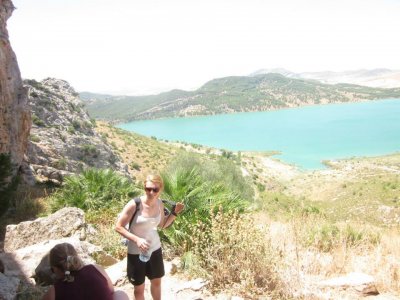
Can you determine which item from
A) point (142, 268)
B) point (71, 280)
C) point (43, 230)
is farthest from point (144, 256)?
point (43, 230)

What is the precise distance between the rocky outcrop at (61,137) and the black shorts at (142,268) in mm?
14597

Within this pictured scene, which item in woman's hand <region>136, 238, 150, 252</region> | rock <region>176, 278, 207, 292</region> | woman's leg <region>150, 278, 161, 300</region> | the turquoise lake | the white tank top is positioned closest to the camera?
woman's hand <region>136, 238, 150, 252</region>

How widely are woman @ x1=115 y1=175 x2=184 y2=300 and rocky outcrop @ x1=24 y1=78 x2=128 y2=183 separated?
14.6 metres

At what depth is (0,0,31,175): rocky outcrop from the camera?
11.6 metres

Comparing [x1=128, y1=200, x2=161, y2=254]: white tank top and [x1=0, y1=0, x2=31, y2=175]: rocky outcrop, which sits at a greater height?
[x1=0, y1=0, x2=31, y2=175]: rocky outcrop

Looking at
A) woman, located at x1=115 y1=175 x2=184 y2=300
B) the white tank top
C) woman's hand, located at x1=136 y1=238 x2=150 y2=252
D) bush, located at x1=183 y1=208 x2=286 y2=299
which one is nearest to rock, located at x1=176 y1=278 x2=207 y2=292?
bush, located at x1=183 y1=208 x2=286 y2=299

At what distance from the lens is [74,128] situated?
33.0 metres

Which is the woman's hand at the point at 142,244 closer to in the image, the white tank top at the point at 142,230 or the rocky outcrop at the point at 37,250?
the white tank top at the point at 142,230

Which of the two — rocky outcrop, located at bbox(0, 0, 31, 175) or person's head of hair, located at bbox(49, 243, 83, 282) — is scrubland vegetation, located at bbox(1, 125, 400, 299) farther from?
person's head of hair, located at bbox(49, 243, 83, 282)

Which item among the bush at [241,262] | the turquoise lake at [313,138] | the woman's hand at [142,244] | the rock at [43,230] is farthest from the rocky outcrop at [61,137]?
the turquoise lake at [313,138]

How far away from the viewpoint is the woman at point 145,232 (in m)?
4.33

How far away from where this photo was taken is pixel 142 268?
445cm

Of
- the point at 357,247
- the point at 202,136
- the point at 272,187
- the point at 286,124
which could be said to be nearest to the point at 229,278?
the point at 357,247

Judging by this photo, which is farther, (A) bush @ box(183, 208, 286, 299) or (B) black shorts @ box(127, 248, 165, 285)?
(A) bush @ box(183, 208, 286, 299)
